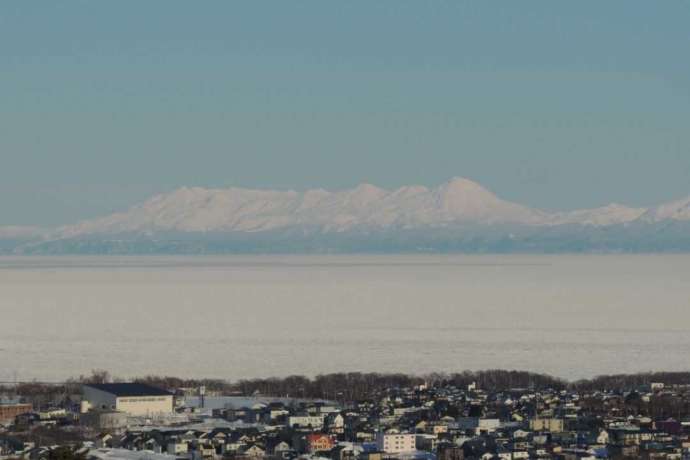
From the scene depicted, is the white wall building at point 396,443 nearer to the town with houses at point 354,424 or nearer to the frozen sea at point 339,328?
the town with houses at point 354,424

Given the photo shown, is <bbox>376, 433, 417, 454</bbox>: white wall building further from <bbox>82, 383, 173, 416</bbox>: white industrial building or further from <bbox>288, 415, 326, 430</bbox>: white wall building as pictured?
<bbox>82, 383, 173, 416</bbox>: white industrial building

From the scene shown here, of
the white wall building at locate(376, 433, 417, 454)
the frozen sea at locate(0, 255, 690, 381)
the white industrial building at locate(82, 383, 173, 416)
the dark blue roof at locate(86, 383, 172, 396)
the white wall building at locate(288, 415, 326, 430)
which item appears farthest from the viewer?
the frozen sea at locate(0, 255, 690, 381)

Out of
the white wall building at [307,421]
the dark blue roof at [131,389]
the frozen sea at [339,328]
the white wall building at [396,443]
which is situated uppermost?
the frozen sea at [339,328]

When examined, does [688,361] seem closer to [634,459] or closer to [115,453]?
[634,459]

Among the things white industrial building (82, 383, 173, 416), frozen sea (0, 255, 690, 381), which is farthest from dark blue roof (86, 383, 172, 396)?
frozen sea (0, 255, 690, 381)

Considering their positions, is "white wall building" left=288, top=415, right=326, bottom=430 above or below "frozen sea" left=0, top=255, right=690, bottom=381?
below

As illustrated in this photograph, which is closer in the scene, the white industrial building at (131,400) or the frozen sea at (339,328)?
the white industrial building at (131,400)

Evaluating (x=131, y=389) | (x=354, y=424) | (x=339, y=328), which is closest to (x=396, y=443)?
(x=354, y=424)

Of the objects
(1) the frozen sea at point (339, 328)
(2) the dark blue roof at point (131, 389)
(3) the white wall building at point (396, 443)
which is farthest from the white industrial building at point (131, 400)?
(1) the frozen sea at point (339, 328)
